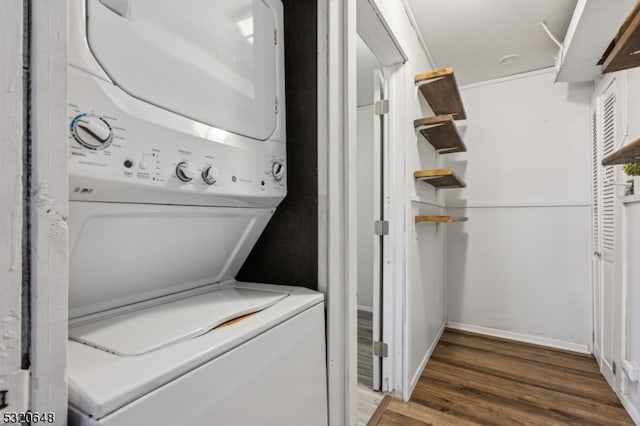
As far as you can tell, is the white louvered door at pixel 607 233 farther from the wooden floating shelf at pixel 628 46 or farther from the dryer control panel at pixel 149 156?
the dryer control panel at pixel 149 156

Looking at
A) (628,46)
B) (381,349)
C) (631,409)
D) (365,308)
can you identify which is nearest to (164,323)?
(628,46)

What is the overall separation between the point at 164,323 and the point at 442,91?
2312 millimetres

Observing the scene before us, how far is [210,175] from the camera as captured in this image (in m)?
0.72

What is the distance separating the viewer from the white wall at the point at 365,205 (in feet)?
11.8

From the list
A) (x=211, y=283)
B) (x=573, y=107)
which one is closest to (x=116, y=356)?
(x=211, y=283)

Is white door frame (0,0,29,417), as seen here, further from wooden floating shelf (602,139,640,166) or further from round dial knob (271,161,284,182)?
wooden floating shelf (602,139,640,166)

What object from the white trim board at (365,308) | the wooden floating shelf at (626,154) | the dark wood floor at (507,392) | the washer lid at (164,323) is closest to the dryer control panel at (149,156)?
the washer lid at (164,323)

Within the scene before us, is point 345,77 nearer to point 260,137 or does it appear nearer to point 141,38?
point 260,137

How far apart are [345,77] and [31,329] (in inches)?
38.3

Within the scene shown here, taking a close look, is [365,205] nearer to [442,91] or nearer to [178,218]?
[442,91]

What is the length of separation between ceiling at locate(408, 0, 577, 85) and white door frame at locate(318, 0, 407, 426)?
1.27 m

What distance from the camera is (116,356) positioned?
49 centimetres

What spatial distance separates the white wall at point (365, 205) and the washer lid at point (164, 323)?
9.28 feet

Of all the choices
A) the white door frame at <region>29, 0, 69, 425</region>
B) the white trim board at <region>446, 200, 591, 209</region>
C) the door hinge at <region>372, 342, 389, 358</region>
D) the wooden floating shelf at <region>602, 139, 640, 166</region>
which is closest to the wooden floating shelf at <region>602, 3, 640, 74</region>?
the wooden floating shelf at <region>602, 139, 640, 166</region>
